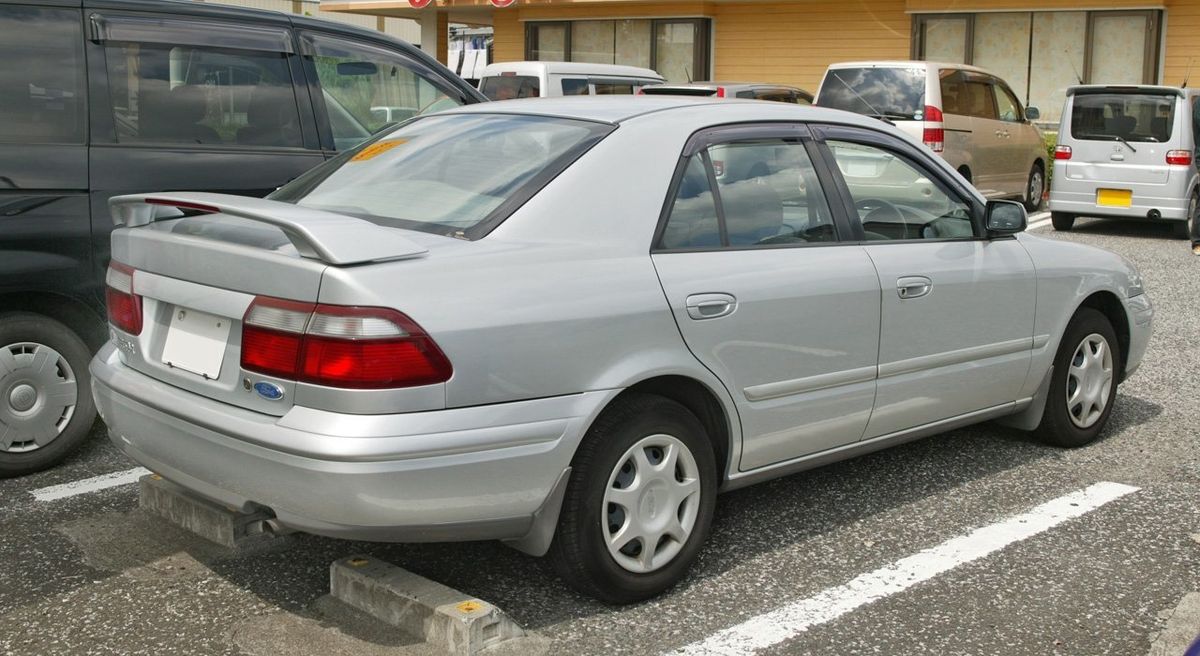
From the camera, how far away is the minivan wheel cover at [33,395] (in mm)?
5090

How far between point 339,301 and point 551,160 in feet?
3.14

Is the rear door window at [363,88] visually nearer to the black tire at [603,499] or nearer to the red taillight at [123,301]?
the red taillight at [123,301]

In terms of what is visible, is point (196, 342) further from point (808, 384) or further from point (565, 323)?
point (808, 384)

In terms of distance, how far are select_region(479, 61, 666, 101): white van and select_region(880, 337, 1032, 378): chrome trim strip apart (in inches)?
476

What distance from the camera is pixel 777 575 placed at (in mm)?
4230

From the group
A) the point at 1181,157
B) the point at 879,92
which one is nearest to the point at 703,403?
the point at 879,92

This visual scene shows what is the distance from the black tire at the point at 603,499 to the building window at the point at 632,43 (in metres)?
20.9

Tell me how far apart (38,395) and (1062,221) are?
40.6ft

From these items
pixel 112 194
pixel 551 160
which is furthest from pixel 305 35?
pixel 551 160

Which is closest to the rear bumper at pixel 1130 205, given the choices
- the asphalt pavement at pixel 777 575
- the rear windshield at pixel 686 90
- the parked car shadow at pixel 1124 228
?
the parked car shadow at pixel 1124 228

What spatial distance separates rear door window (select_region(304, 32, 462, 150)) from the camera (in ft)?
19.6

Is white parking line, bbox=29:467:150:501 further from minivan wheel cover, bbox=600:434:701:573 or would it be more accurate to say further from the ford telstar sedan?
minivan wheel cover, bbox=600:434:701:573

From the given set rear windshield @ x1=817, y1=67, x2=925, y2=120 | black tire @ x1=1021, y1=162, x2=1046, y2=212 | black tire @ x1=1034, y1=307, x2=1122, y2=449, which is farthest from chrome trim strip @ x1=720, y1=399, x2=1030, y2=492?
black tire @ x1=1021, y1=162, x2=1046, y2=212

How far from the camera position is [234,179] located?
5.57 meters
